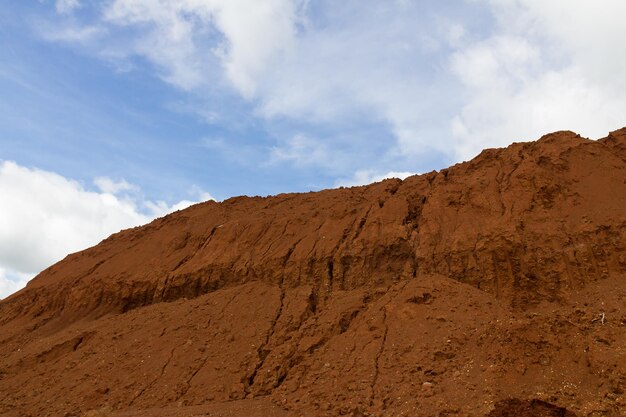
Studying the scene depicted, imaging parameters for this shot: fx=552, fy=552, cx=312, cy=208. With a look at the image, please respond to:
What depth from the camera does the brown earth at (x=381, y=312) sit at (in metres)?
11.1

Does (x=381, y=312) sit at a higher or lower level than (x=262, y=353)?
higher

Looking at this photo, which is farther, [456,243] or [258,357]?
[456,243]

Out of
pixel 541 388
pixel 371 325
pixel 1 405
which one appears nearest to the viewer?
pixel 541 388

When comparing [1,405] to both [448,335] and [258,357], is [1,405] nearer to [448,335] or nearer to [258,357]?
[258,357]

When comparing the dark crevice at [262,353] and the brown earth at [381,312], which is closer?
the brown earth at [381,312]

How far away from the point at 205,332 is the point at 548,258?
10025 millimetres

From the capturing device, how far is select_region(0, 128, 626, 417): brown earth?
36.6 feet

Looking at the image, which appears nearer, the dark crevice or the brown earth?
the brown earth

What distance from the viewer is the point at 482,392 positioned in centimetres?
1048

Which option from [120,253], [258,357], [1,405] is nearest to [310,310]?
[258,357]

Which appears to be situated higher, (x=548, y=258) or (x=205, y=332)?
(x=548, y=258)

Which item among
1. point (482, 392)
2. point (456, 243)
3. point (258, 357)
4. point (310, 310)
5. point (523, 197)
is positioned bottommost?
point (482, 392)

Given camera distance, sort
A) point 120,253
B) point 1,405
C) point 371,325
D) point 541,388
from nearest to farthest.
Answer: point 541,388 < point 371,325 < point 1,405 < point 120,253

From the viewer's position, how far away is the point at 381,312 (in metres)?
14.9
